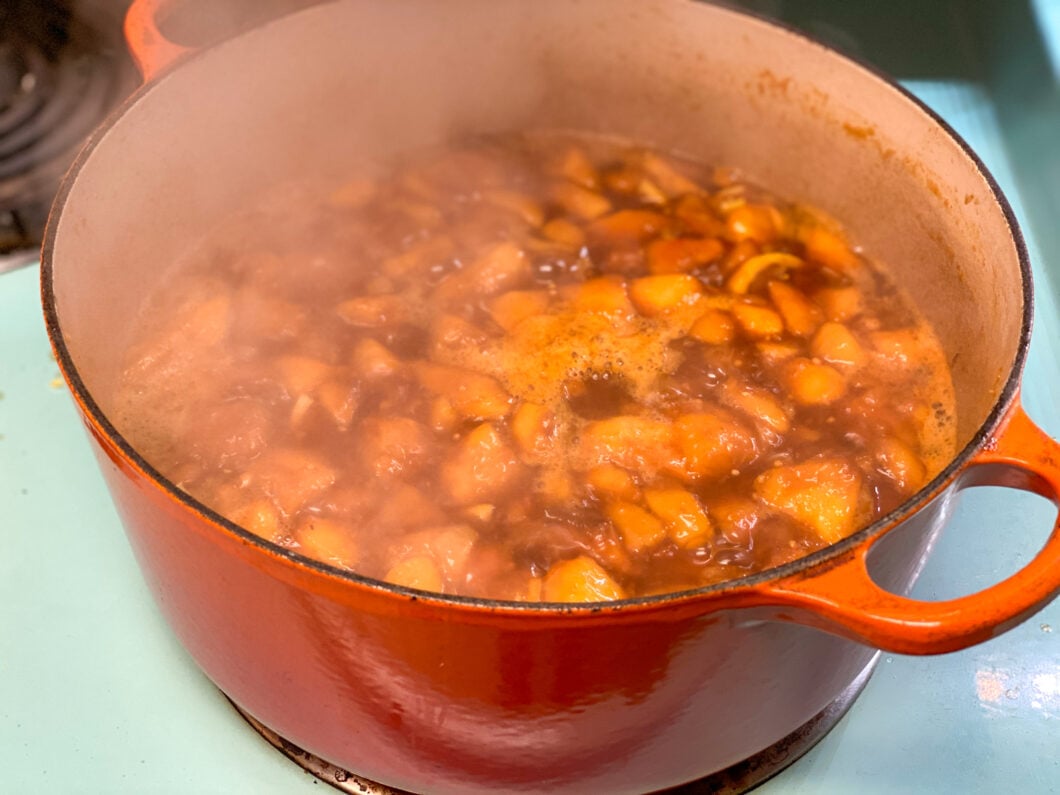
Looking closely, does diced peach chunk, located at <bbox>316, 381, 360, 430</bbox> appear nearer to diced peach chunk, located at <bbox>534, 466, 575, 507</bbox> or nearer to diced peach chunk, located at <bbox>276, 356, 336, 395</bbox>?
diced peach chunk, located at <bbox>276, 356, 336, 395</bbox>

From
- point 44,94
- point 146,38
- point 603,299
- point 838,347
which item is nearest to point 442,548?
point 603,299

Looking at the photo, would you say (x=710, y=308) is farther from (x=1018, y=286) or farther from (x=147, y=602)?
(x=147, y=602)

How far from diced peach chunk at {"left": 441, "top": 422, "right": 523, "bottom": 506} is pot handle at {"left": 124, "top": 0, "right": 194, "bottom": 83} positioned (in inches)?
22.0

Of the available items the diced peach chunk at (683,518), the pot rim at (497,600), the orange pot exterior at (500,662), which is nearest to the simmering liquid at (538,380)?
the diced peach chunk at (683,518)

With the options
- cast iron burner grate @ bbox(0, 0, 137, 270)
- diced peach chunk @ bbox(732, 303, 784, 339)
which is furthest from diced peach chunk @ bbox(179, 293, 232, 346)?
diced peach chunk @ bbox(732, 303, 784, 339)

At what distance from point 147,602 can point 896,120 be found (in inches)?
41.6

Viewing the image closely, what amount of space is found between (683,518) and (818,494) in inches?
5.8

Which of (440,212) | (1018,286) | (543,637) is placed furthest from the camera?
(440,212)

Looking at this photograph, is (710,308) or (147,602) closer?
(147,602)

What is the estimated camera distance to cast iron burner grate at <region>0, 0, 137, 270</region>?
148cm

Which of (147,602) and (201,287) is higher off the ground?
(201,287)

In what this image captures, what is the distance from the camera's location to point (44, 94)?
5.14 ft

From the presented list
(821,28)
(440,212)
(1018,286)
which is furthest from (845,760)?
(821,28)

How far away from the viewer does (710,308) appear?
1324 mm
